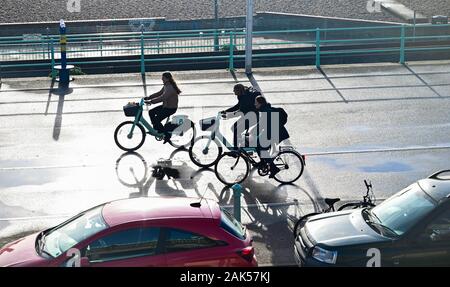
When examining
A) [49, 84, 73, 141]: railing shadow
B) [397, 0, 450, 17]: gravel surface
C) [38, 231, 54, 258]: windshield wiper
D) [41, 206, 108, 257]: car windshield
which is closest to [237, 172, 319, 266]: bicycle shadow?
[41, 206, 108, 257]: car windshield

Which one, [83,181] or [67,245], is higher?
[67,245]

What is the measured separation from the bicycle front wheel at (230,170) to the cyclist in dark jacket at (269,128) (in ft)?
1.34

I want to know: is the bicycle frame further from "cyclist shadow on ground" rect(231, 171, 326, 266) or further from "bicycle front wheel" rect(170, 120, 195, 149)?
"cyclist shadow on ground" rect(231, 171, 326, 266)

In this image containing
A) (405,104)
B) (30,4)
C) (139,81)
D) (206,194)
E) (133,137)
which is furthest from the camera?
(30,4)

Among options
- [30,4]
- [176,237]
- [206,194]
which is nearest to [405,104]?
[206,194]

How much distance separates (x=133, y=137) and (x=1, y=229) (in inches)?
190

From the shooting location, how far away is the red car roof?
898 centimetres

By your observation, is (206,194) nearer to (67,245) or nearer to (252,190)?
(252,190)

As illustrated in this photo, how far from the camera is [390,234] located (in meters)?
9.33

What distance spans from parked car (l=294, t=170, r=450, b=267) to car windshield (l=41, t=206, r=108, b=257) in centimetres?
247

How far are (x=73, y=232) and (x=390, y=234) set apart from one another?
3583 mm

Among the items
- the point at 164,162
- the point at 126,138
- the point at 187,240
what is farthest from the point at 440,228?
the point at 126,138

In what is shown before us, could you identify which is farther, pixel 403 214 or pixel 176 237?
pixel 403 214

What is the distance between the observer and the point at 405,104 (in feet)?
65.0
